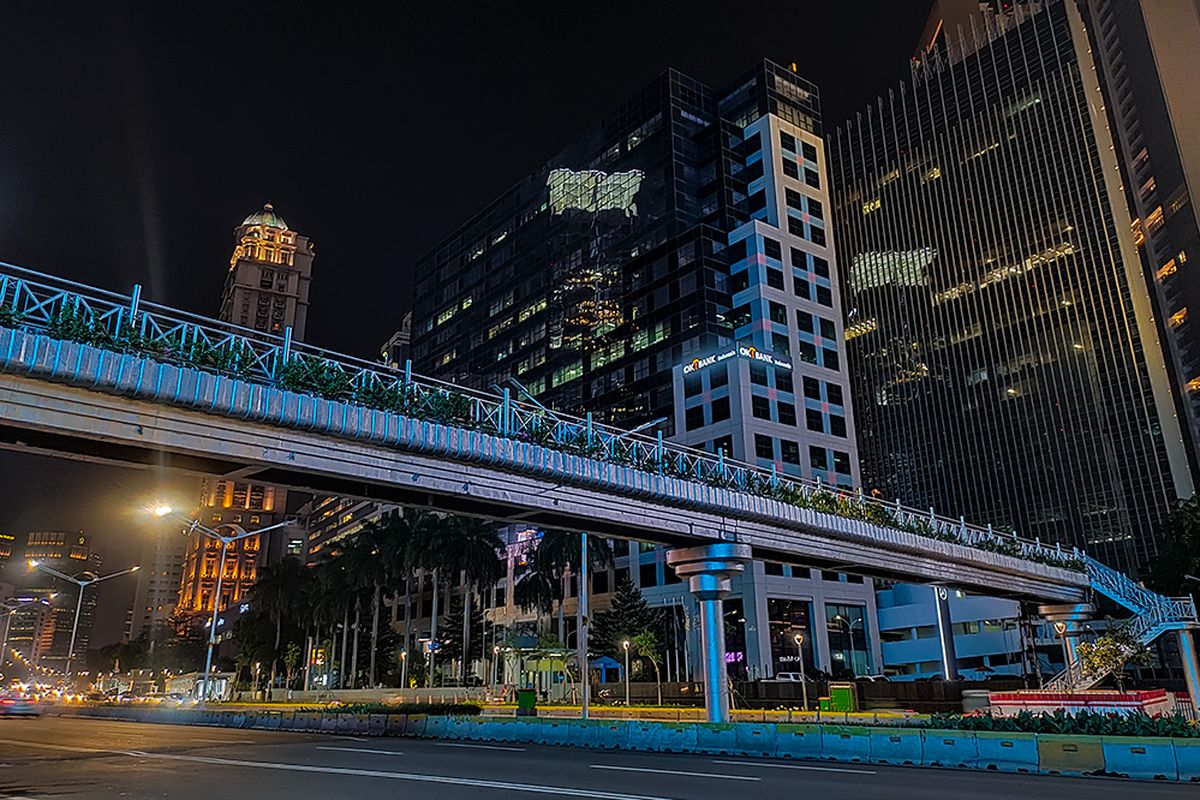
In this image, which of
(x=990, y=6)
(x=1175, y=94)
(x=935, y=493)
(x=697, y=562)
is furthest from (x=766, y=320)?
(x=990, y=6)

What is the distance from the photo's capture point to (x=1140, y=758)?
16281mm

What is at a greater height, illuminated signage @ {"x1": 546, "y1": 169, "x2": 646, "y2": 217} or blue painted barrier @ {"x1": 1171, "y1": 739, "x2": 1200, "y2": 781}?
illuminated signage @ {"x1": 546, "y1": 169, "x2": 646, "y2": 217}

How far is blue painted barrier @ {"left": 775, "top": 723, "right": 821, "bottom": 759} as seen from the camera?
20.0 m

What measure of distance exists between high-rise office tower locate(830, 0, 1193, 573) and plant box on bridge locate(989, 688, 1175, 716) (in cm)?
8377

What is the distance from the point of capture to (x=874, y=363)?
467 feet

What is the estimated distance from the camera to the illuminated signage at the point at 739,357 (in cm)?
7450

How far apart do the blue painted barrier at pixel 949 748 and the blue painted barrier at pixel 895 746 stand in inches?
6.8

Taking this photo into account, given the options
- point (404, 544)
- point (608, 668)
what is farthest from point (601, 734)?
point (404, 544)

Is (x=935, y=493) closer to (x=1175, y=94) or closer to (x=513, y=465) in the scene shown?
(x=1175, y=94)

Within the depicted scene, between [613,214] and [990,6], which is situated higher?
[990,6]

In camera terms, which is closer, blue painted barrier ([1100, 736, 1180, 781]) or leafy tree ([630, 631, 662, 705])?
blue painted barrier ([1100, 736, 1180, 781])

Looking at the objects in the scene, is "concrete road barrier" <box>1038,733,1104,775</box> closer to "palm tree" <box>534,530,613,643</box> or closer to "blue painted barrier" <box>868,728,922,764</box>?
"blue painted barrier" <box>868,728,922,764</box>

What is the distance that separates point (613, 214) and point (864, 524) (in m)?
64.4

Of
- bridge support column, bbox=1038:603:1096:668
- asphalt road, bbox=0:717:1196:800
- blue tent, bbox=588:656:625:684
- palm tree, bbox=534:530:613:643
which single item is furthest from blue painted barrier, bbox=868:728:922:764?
palm tree, bbox=534:530:613:643
